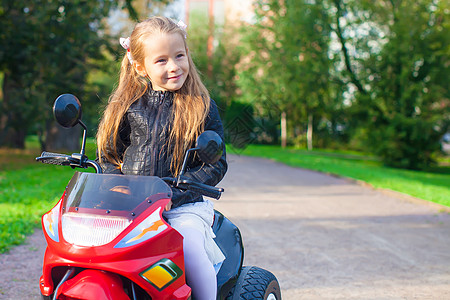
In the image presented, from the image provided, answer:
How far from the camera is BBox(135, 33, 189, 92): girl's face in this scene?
8.05ft

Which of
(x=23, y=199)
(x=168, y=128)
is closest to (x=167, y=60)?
(x=168, y=128)

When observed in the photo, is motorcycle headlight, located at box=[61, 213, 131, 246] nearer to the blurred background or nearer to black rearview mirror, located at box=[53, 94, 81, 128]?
black rearview mirror, located at box=[53, 94, 81, 128]

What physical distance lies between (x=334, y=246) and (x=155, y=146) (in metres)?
3.99

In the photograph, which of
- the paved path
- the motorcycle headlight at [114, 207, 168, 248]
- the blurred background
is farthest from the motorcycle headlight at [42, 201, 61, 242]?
the blurred background

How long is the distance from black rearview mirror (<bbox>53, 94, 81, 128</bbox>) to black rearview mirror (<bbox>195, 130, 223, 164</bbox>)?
27.0 inches

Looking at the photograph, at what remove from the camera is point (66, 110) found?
226cm

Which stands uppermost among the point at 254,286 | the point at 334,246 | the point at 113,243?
the point at 113,243

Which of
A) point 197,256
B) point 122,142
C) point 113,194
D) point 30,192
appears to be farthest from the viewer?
point 30,192

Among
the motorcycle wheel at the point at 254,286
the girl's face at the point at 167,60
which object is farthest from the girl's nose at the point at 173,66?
the motorcycle wheel at the point at 254,286

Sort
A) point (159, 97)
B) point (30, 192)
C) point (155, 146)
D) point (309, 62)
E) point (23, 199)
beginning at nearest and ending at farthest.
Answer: point (155, 146), point (159, 97), point (23, 199), point (30, 192), point (309, 62)

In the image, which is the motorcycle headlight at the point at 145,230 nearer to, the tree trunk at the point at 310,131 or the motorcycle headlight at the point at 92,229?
the motorcycle headlight at the point at 92,229

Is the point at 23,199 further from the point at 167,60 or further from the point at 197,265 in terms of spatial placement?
the point at 197,265

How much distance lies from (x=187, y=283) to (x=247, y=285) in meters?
0.57

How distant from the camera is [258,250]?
5.50 meters
